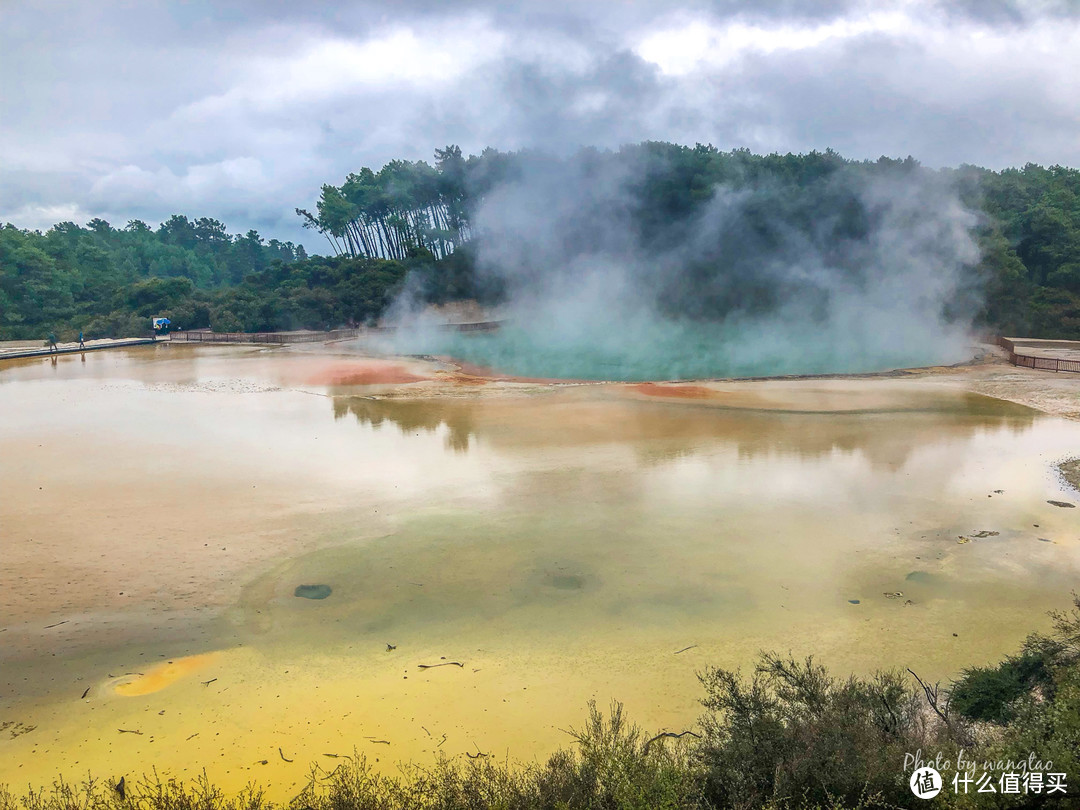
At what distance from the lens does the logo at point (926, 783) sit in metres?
3.69

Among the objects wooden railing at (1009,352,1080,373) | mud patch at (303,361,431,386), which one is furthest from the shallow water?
mud patch at (303,361,431,386)

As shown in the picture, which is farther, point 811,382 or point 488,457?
point 811,382

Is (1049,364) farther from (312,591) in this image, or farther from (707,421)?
(312,591)

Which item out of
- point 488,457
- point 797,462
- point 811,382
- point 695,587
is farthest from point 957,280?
point 695,587

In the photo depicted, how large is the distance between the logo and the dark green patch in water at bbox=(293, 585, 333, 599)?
5.94 meters

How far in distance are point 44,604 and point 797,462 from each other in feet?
37.3

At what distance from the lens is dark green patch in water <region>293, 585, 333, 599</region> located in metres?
7.89

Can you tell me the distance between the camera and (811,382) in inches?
950

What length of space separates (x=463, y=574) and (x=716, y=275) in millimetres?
38190

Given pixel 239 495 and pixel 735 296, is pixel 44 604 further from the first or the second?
pixel 735 296

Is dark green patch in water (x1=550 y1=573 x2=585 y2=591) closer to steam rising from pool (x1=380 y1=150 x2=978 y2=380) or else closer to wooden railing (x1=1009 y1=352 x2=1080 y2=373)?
steam rising from pool (x1=380 y1=150 x2=978 y2=380)

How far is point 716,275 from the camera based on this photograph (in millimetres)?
43469

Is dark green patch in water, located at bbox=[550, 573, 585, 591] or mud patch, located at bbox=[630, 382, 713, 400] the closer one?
dark green patch in water, located at bbox=[550, 573, 585, 591]

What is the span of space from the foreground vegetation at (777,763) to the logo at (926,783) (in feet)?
0.13
